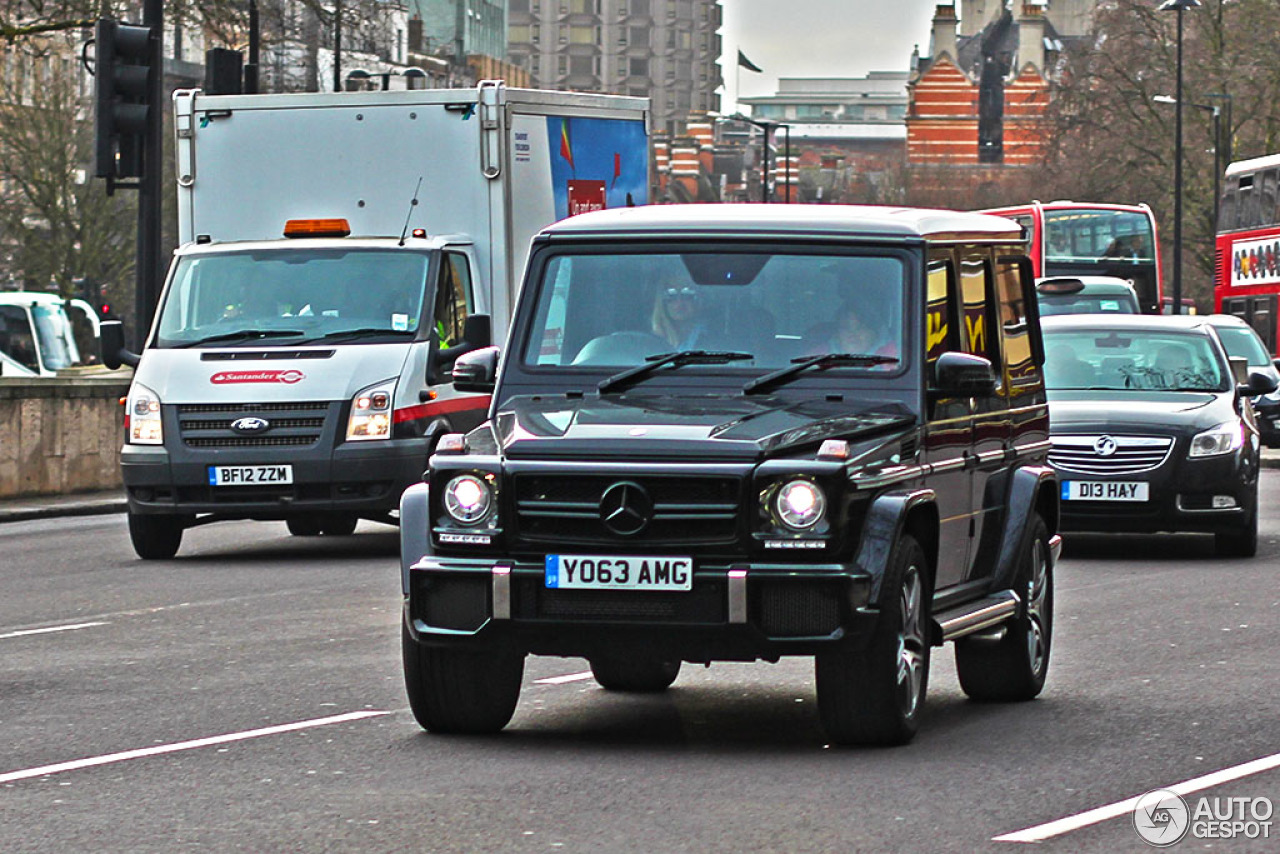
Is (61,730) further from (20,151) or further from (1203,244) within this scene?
(1203,244)

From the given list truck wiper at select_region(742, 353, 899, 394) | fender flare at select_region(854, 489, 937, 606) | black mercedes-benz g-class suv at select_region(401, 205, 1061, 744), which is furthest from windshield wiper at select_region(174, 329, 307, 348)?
fender flare at select_region(854, 489, 937, 606)

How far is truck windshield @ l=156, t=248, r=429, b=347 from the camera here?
58.0 feet

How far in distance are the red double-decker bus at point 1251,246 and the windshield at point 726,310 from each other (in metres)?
34.4

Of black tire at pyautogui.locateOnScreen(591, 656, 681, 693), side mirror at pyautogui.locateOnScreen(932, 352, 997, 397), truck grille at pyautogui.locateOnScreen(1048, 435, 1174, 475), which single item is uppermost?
side mirror at pyautogui.locateOnScreen(932, 352, 997, 397)

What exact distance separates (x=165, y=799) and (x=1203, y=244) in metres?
68.9

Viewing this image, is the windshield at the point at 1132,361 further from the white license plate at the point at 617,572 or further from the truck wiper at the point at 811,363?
the white license plate at the point at 617,572

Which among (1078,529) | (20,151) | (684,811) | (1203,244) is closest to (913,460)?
(684,811)

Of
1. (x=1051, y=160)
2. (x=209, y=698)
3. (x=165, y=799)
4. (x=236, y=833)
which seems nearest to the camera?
(x=236, y=833)

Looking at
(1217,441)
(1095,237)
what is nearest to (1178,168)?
(1095,237)

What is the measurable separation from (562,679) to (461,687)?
6.29 ft

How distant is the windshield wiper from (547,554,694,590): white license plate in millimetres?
9535

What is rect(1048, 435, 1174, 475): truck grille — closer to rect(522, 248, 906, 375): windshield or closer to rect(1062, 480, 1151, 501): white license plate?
rect(1062, 480, 1151, 501): white license plate

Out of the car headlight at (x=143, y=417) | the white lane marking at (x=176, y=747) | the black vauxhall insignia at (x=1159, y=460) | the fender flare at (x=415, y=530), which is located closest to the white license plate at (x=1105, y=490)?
the black vauxhall insignia at (x=1159, y=460)

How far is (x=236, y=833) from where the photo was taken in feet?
23.4
